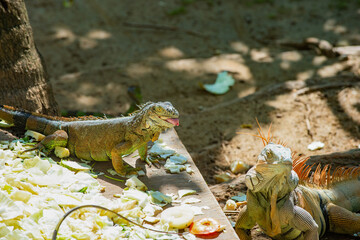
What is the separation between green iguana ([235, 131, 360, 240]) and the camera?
3256mm

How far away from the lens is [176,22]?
10734 millimetres

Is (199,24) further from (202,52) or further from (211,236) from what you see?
(211,236)

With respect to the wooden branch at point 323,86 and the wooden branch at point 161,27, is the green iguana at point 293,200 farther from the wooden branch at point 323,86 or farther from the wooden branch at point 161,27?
the wooden branch at point 161,27

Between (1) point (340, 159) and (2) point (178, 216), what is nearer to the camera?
(2) point (178, 216)

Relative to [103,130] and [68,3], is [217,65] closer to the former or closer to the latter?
[103,130]

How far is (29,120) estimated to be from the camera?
14.3 feet

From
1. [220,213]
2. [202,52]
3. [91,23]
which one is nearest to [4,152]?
[220,213]

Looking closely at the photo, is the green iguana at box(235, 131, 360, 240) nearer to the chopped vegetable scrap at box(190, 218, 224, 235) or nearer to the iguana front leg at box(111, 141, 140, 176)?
the chopped vegetable scrap at box(190, 218, 224, 235)

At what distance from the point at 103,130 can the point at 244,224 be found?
5.30 feet

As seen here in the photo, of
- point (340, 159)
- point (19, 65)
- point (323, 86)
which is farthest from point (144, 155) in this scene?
point (323, 86)

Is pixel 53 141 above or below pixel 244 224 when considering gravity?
above

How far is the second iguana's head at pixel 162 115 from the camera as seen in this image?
3699 mm

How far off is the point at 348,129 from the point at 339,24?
15.3 ft

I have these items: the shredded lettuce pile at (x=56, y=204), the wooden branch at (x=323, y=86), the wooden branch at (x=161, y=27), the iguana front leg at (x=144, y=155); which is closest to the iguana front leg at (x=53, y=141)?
the shredded lettuce pile at (x=56, y=204)
